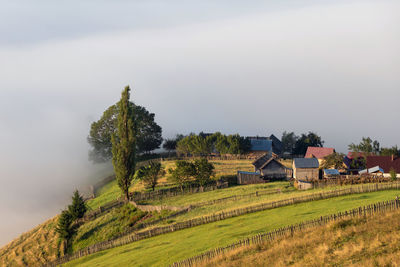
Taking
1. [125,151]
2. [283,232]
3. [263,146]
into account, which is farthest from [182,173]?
[263,146]

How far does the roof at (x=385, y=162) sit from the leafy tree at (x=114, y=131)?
53005 mm

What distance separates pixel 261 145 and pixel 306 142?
15315mm

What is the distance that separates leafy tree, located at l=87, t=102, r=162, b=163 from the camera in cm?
10319

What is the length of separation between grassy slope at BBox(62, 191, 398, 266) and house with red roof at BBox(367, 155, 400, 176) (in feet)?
113

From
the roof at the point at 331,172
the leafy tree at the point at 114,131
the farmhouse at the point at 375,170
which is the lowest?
the farmhouse at the point at 375,170

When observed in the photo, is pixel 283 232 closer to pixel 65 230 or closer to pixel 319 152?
pixel 65 230

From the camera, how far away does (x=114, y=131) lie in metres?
103

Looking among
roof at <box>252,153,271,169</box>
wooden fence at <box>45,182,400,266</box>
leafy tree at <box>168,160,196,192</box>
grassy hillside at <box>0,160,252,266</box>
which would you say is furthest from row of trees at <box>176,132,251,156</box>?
wooden fence at <box>45,182,400,266</box>

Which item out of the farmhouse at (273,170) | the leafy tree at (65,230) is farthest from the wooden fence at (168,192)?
the leafy tree at (65,230)

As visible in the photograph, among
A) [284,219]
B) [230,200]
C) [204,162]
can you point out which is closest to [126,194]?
[204,162]

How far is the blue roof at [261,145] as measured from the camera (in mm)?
112375

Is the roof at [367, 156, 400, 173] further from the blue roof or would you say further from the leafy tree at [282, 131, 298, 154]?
the leafy tree at [282, 131, 298, 154]

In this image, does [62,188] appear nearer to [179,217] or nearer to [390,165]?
[179,217]

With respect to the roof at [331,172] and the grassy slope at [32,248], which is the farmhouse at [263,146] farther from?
the grassy slope at [32,248]
